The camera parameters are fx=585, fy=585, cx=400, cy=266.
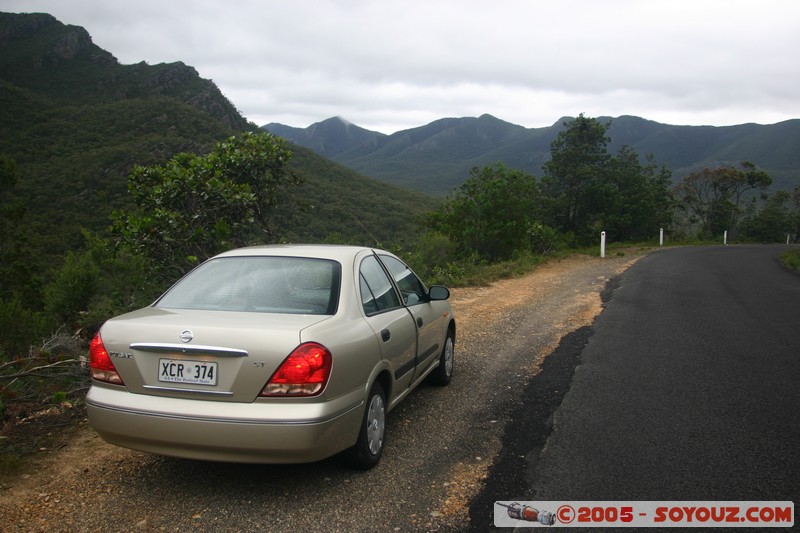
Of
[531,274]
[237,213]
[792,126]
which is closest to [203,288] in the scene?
[237,213]

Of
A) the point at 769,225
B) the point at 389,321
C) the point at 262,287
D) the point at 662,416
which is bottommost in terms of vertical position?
the point at 769,225

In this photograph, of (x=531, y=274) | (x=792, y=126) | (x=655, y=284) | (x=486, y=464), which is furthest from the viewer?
(x=792, y=126)

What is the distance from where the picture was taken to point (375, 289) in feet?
14.7

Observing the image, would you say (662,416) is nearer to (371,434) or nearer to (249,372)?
(371,434)

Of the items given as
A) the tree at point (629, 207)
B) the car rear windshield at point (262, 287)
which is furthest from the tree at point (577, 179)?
the car rear windshield at point (262, 287)

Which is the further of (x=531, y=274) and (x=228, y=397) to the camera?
(x=531, y=274)

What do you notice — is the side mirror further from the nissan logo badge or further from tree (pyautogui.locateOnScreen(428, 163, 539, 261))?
tree (pyautogui.locateOnScreen(428, 163, 539, 261))

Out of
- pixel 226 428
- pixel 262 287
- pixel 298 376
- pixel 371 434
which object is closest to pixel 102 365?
pixel 226 428

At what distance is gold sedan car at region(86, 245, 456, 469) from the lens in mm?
3199

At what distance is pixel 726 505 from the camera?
10.7 ft

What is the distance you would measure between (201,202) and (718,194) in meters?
56.5

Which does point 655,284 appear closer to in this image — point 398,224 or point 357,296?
point 357,296

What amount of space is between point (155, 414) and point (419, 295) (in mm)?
2699

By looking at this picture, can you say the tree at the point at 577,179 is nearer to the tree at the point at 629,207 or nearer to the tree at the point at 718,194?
the tree at the point at 629,207
